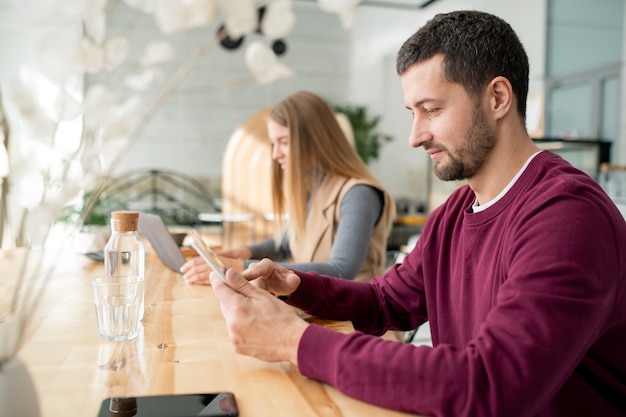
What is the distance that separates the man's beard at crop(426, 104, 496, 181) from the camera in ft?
3.41

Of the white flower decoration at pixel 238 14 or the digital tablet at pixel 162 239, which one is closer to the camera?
the white flower decoration at pixel 238 14

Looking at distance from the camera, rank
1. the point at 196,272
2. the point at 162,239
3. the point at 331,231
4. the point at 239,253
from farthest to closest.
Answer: the point at 239,253, the point at 331,231, the point at 162,239, the point at 196,272

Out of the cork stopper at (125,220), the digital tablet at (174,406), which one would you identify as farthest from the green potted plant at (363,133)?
the digital tablet at (174,406)

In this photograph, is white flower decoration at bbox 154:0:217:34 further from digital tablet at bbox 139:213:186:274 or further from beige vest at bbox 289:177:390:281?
beige vest at bbox 289:177:390:281

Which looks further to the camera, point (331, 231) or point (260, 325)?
point (331, 231)

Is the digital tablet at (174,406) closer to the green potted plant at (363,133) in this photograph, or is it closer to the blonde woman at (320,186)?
the blonde woman at (320,186)

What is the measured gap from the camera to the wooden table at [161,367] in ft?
2.44

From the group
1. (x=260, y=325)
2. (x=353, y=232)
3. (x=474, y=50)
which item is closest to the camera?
(x=260, y=325)

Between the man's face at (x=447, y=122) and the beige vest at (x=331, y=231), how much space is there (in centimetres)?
97

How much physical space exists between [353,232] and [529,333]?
1208 millimetres

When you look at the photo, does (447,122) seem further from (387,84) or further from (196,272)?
(387,84)

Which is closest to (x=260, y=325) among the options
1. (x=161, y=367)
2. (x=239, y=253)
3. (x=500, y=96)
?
(x=161, y=367)

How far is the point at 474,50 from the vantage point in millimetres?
1025

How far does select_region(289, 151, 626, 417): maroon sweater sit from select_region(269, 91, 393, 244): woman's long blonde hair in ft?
3.61
